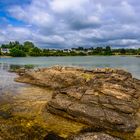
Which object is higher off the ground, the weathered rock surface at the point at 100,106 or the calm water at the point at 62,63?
the weathered rock surface at the point at 100,106

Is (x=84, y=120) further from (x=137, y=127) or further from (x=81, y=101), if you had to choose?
(x=137, y=127)

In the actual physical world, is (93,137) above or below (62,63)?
above

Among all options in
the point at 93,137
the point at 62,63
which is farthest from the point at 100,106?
the point at 62,63

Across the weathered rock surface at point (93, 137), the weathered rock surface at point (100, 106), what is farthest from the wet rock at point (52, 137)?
the weathered rock surface at point (100, 106)

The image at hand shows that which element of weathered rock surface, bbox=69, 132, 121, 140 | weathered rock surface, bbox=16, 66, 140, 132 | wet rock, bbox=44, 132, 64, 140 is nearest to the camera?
weathered rock surface, bbox=69, 132, 121, 140

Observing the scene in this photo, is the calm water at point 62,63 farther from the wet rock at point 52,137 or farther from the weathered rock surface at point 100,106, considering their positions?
the wet rock at point 52,137

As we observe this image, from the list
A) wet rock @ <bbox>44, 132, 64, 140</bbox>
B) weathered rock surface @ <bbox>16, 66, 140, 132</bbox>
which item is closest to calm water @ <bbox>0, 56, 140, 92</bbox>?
weathered rock surface @ <bbox>16, 66, 140, 132</bbox>

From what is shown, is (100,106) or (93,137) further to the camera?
(100,106)

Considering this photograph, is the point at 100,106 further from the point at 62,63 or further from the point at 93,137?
the point at 62,63

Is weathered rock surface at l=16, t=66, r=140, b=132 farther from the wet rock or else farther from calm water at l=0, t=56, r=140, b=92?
calm water at l=0, t=56, r=140, b=92

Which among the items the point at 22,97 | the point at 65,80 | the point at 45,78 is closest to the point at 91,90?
the point at 22,97

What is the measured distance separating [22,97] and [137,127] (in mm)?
12939

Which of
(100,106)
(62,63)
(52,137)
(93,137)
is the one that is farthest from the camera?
(62,63)

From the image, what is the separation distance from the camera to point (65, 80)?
37.3m
